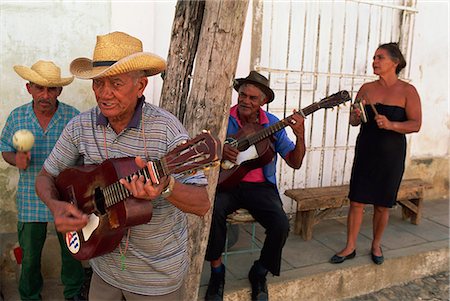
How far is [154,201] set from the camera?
204cm

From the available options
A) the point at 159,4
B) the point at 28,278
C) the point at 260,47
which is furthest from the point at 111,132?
the point at 260,47

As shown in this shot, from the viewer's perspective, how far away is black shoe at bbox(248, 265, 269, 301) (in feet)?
11.8

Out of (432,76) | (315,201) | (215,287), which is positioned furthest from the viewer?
(432,76)

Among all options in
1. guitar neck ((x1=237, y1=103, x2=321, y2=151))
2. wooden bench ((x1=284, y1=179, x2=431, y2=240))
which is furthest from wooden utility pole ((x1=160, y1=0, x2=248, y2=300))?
wooden bench ((x1=284, y1=179, x2=431, y2=240))

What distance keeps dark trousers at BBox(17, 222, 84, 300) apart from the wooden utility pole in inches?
38.0

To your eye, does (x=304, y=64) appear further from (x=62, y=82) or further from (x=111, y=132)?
(x=111, y=132)

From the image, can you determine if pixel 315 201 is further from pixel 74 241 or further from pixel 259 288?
pixel 74 241

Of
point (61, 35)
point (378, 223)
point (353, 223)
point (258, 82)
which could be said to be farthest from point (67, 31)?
point (378, 223)

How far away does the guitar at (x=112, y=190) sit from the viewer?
68.2 inches

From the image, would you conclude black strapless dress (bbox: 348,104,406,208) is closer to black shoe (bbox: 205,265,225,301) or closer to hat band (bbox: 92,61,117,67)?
black shoe (bbox: 205,265,225,301)

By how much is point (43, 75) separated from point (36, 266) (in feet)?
4.45

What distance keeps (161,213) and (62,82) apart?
1.62 meters

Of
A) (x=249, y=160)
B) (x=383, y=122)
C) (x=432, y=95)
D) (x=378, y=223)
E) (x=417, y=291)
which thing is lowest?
(x=417, y=291)

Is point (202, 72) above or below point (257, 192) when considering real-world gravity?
above
